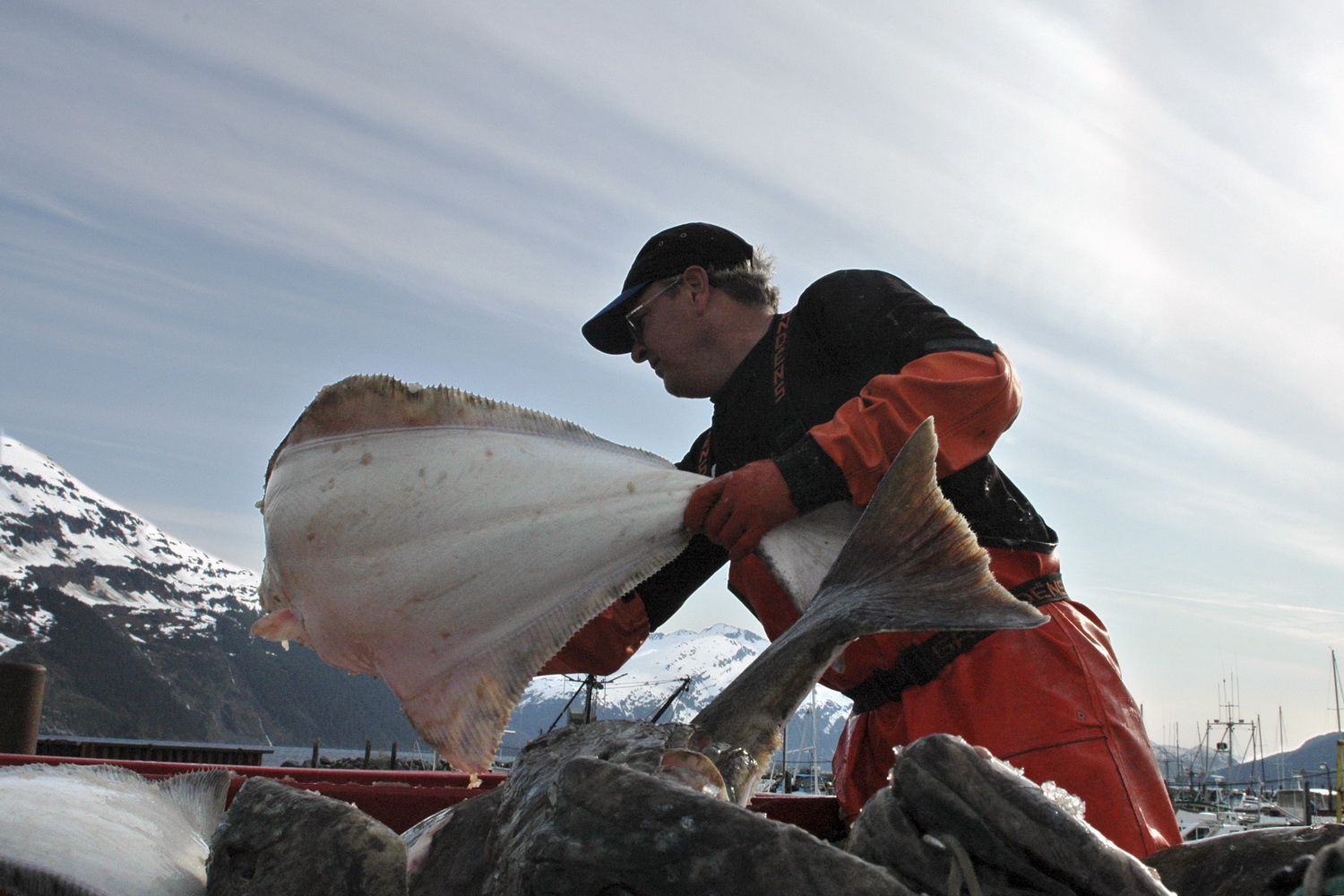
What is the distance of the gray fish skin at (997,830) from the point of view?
98cm

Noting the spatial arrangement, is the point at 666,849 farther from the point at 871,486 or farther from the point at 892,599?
the point at 871,486

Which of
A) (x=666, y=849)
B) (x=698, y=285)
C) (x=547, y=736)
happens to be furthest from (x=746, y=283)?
(x=666, y=849)

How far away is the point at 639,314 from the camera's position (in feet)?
10.2

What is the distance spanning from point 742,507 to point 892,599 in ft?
1.56

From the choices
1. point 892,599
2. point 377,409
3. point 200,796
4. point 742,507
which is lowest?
point 200,796

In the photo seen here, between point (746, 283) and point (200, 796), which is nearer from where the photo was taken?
point (200, 796)

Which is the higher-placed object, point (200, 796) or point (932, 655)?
point (932, 655)

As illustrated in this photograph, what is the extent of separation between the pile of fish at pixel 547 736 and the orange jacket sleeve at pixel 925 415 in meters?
0.17

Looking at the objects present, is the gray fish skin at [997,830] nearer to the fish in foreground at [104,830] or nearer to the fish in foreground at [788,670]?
the fish in foreground at [788,670]

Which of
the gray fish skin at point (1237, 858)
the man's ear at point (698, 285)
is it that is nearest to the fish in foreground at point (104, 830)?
the gray fish skin at point (1237, 858)

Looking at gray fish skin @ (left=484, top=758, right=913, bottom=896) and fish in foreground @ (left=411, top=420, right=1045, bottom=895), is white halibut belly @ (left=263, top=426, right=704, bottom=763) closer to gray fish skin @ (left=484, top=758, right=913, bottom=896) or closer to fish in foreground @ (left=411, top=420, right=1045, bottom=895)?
fish in foreground @ (left=411, top=420, right=1045, bottom=895)

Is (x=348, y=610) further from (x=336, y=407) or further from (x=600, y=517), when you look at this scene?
(x=600, y=517)

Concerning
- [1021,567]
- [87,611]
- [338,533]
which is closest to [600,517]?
[338,533]

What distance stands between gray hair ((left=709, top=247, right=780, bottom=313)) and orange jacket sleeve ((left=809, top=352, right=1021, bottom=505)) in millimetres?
981
